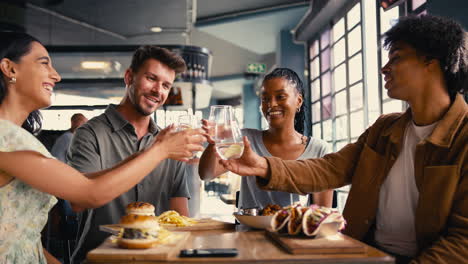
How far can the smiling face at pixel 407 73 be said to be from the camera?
5.44 feet

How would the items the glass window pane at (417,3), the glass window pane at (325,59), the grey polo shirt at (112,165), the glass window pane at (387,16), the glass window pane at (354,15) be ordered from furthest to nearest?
the glass window pane at (325,59) → the glass window pane at (354,15) → the glass window pane at (387,16) → the glass window pane at (417,3) → the grey polo shirt at (112,165)

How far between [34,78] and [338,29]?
585 centimetres

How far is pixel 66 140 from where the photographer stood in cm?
503

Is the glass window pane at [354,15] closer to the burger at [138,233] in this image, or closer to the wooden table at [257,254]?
the wooden table at [257,254]

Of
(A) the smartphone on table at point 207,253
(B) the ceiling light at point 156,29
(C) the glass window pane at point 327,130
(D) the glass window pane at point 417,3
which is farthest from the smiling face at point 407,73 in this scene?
(B) the ceiling light at point 156,29

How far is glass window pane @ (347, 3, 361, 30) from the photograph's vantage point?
5.75 metres

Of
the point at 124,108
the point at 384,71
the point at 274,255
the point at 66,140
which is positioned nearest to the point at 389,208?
the point at 384,71

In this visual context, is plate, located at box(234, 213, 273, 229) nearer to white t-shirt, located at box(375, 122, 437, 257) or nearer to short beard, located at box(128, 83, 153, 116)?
white t-shirt, located at box(375, 122, 437, 257)

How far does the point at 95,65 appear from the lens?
7320 mm

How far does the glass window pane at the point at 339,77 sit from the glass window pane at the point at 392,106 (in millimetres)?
1631

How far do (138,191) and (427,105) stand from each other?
4.43 feet

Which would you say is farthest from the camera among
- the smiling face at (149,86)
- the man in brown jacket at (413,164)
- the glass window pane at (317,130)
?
the glass window pane at (317,130)

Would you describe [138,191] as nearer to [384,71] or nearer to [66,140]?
[384,71]

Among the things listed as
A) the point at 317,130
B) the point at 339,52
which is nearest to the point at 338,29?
the point at 339,52
